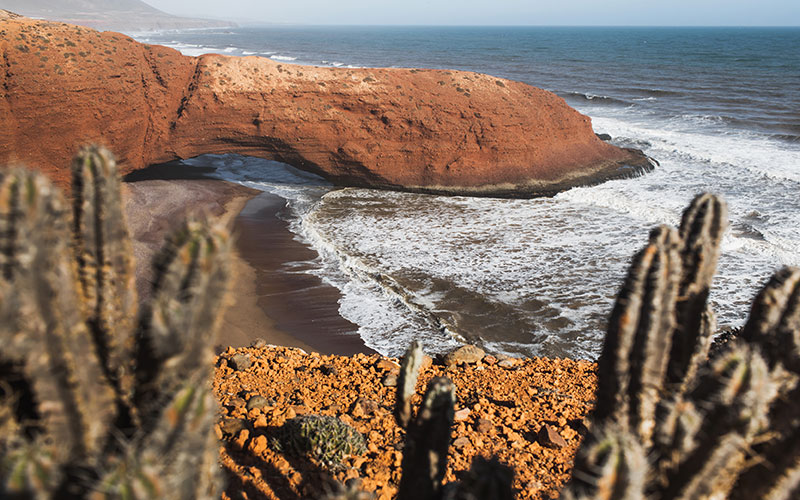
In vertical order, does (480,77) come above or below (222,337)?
above

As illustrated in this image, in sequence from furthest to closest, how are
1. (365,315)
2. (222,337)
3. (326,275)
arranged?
(326,275), (365,315), (222,337)

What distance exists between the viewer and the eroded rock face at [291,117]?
1124 centimetres

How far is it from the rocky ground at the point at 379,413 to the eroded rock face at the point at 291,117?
810 centimetres

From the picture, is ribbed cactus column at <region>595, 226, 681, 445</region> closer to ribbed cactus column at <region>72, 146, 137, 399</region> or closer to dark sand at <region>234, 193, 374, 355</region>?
ribbed cactus column at <region>72, 146, 137, 399</region>

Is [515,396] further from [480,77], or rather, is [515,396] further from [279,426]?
[480,77]

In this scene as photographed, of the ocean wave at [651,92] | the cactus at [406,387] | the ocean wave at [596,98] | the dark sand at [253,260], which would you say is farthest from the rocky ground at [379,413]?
the ocean wave at [651,92]

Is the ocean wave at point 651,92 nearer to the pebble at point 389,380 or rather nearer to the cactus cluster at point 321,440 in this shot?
the pebble at point 389,380

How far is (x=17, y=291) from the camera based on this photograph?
5.62ft

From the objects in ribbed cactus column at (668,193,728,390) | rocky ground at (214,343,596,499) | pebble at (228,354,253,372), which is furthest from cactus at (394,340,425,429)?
pebble at (228,354,253,372)

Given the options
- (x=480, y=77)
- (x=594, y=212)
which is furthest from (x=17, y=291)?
(x=480, y=77)

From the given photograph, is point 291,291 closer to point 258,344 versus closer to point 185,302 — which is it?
point 258,344

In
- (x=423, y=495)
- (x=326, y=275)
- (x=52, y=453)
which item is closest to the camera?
(x=52, y=453)

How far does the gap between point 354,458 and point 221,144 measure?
37.1 ft

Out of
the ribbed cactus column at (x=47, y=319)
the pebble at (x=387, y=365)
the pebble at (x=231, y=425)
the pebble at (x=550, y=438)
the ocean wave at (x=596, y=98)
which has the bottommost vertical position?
the pebble at (x=387, y=365)
